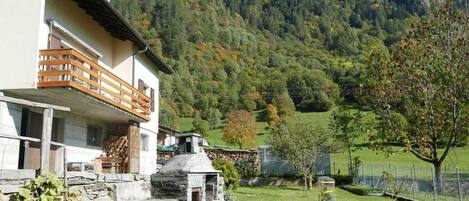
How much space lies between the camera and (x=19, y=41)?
11680 millimetres

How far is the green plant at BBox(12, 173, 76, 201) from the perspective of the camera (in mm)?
6840

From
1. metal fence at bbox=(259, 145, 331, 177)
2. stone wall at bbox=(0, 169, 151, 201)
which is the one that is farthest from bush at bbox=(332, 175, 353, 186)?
stone wall at bbox=(0, 169, 151, 201)

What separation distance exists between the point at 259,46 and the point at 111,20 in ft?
284

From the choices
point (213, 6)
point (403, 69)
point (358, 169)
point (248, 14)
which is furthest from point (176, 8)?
point (403, 69)

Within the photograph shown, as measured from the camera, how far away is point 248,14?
12206 cm

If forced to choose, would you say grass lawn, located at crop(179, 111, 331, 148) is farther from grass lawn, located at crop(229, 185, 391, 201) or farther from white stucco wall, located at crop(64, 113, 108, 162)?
white stucco wall, located at crop(64, 113, 108, 162)

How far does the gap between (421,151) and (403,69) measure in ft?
11.9

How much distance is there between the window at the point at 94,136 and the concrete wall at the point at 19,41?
517 centimetres

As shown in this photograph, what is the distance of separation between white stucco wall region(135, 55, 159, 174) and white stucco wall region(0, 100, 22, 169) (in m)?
7.59

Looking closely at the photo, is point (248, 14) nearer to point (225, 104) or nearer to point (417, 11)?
point (417, 11)

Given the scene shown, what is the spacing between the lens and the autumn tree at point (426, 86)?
58.1 feet

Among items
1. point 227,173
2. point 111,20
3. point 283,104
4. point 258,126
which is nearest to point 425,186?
point 227,173

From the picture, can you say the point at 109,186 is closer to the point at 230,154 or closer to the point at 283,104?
the point at 230,154

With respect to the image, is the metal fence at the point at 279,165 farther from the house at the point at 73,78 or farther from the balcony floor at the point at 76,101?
the balcony floor at the point at 76,101
